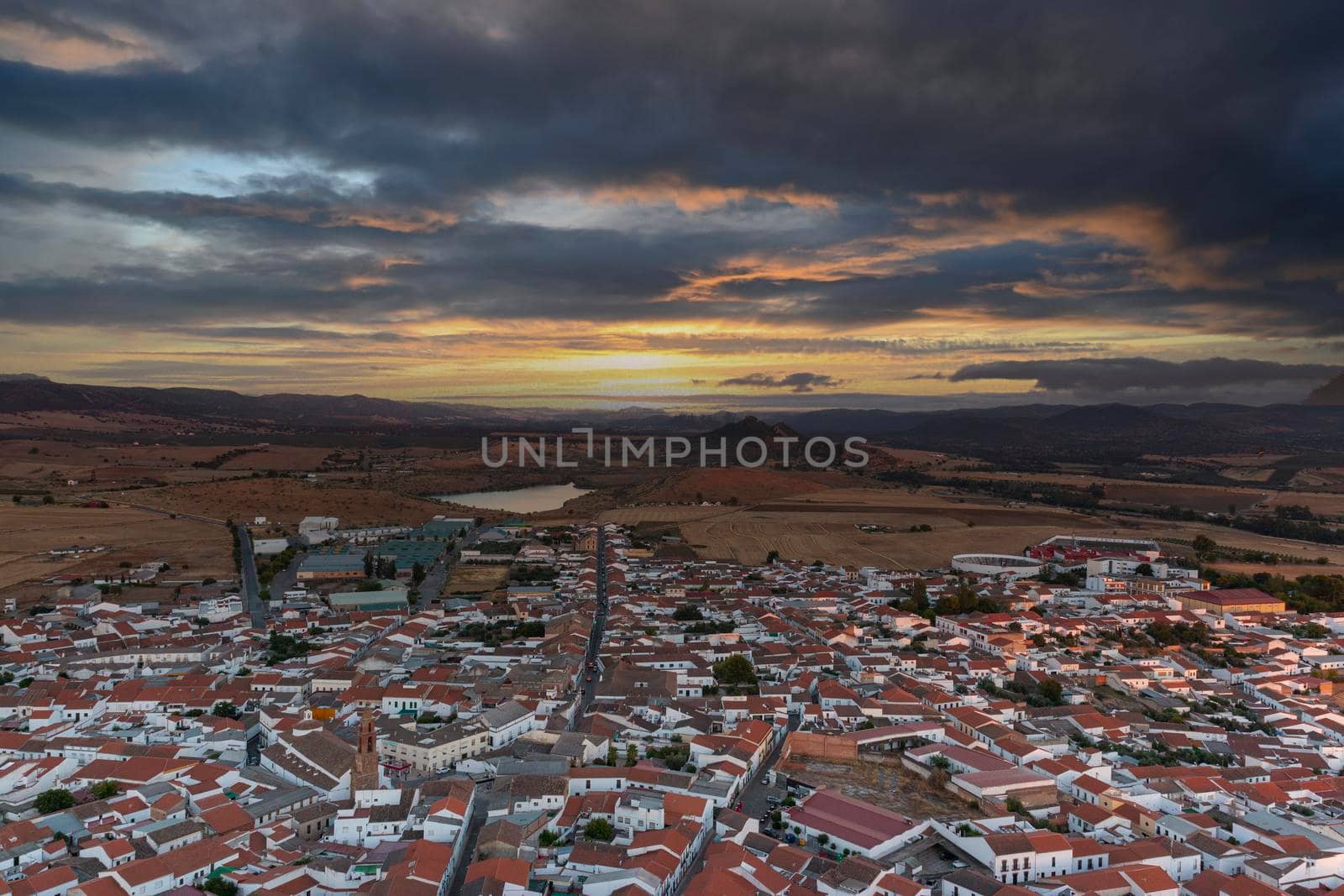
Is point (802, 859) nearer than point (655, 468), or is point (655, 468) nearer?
point (802, 859)

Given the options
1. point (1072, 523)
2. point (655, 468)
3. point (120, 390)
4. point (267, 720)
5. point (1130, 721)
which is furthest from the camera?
point (120, 390)

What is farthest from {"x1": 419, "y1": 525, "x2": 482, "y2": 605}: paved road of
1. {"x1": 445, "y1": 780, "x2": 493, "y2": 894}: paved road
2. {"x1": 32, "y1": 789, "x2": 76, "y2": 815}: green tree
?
{"x1": 32, "y1": 789, "x2": 76, "y2": 815}: green tree


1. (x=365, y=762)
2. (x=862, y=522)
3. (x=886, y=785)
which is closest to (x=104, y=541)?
(x=365, y=762)

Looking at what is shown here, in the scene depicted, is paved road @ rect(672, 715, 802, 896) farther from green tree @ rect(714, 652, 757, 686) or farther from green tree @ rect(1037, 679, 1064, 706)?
green tree @ rect(1037, 679, 1064, 706)

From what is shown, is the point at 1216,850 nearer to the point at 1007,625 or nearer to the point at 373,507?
the point at 1007,625

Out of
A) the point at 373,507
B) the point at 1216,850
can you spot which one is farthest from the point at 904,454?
the point at 1216,850

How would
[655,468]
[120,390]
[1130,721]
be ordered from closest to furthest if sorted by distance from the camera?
[1130,721]
[655,468]
[120,390]
